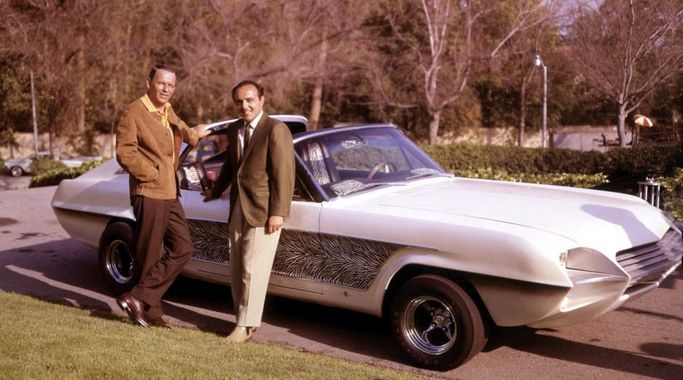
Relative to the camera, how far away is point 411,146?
6.79 m

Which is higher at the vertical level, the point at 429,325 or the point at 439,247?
the point at 439,247

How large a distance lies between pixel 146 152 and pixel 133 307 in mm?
1135

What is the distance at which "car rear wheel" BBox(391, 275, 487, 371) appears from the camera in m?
4.90

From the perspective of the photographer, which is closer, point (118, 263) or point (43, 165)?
point (118, 263)

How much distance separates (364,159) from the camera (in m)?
6.91

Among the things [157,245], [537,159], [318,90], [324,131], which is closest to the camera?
[157,245]

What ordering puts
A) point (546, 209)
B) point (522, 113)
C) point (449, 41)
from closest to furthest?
point (546, 209) → point (449, 41) → point (522, 113)

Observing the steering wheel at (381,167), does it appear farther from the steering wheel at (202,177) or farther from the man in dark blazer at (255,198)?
the steering wheel at (202,177)

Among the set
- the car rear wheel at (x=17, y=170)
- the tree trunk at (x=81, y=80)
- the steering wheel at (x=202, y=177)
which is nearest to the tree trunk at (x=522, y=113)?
the tree trunk at (x=81, y=80)

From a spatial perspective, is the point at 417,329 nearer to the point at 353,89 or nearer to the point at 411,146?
the point at 411,146

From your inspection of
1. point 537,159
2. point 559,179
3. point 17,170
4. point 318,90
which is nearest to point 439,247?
point 559,179

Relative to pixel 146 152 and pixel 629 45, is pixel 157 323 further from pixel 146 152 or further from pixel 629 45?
pixel 629 45

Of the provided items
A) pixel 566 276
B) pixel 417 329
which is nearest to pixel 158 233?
pixel 417 329

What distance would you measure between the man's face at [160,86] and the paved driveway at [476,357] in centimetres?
181
